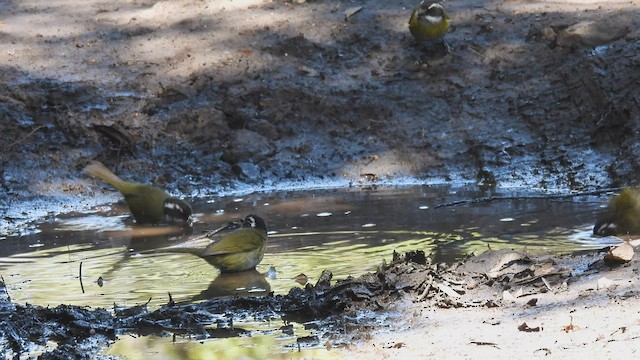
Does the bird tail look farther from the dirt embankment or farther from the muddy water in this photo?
the dirt embankment

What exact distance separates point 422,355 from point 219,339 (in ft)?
3.82

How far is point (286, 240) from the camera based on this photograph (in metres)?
9.02

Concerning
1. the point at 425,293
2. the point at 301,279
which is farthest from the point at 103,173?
the point at 425,293

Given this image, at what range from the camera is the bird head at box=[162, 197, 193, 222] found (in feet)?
32.5

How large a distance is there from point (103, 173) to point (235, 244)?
3.52 m

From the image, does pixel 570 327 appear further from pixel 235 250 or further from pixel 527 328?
pixel 235 250

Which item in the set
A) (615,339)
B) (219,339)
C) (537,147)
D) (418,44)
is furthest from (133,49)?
(615,339)

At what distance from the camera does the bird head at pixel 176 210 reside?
9.90 meters

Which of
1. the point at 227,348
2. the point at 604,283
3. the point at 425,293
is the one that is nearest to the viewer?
the point at 227,348

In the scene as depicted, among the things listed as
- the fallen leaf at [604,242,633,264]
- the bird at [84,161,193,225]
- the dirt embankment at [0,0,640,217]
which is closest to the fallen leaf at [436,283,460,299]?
the fallen leaf at [604,242,633,264]

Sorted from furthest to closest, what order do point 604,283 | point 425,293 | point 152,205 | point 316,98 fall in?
1. point 316,98
2. point 152,205
3. point 425,293
4. point 604,283

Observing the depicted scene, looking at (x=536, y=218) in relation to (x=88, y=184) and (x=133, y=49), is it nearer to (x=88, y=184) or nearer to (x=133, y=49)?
(x=88, y=184)

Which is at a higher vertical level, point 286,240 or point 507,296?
point 507,296

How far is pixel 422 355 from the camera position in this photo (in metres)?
5.42
